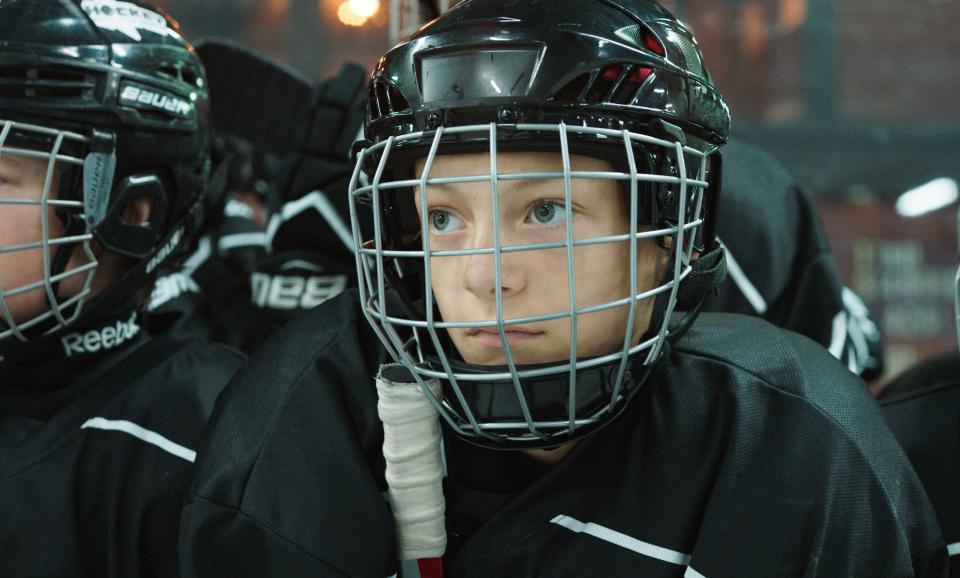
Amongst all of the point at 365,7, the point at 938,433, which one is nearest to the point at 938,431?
the point at 938,433

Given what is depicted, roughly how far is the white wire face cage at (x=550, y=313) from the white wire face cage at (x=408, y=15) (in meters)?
0.89

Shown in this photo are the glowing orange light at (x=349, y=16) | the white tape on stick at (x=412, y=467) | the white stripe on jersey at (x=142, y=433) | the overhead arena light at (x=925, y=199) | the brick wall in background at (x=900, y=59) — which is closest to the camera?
the white tape on stick at (x=412, y=467)

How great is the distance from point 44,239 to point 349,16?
5.46 feet

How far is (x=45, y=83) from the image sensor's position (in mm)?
1171

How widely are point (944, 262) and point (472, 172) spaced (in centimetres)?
316

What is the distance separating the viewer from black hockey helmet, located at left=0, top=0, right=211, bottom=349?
1163 mm

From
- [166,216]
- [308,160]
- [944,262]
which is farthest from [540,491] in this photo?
[944,262]

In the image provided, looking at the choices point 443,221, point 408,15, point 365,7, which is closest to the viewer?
point 443,221

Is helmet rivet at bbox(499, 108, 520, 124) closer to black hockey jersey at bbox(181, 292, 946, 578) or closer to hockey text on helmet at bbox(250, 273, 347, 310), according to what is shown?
black hockey jersey at bbox(181, 292, 946, 578)

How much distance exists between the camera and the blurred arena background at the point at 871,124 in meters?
3.41

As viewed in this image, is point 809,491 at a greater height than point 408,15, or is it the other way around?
point 408,15

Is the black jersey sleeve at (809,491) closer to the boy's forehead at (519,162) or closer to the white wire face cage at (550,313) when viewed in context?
the white wire face cage at (550,313)

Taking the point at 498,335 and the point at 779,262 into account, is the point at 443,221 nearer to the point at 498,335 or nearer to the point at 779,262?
the point at 498,335

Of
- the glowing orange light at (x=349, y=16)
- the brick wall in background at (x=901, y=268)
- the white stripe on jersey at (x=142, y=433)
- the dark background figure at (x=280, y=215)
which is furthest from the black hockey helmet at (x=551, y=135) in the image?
the brick wall in background at (x=901, y=268)
